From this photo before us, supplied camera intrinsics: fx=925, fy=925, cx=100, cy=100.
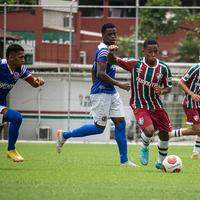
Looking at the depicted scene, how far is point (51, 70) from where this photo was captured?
29.7 meters

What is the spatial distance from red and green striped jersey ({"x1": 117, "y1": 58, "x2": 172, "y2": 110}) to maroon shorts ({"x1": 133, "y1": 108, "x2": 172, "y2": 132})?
8 cm

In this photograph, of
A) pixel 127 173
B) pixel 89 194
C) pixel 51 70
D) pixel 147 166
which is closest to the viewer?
pixel 89 194

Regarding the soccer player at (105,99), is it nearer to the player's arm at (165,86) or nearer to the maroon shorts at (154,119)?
the maroon shorts at (154,119)

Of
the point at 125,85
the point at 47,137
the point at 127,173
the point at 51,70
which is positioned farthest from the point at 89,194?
the point at 51,70

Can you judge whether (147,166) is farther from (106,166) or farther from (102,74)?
(102,74)

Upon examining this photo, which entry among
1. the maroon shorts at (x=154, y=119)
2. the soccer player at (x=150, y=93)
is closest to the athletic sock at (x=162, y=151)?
the soccer player at (x=150, y=93)

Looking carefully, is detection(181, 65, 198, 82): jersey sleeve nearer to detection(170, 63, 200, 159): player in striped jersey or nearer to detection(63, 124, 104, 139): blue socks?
detection(170, 63, 200, 159): player in striped jersey

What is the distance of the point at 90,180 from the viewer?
11.3 m

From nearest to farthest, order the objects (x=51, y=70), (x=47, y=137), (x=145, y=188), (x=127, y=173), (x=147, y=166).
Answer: (x=145, y=188) < (x=127, y=173) < (x=147, y=166) < (x=47, y=137) < (x=51, y=70)

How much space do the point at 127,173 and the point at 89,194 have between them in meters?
2.85

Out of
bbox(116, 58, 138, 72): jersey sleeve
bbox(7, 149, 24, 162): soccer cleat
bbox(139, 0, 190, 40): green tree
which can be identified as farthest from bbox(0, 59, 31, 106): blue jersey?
bbox(139, 0, 190, 40): green tree

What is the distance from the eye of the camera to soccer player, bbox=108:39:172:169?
13992mm

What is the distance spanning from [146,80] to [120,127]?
32.5 inches

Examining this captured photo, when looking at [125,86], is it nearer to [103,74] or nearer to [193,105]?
[103,74]
